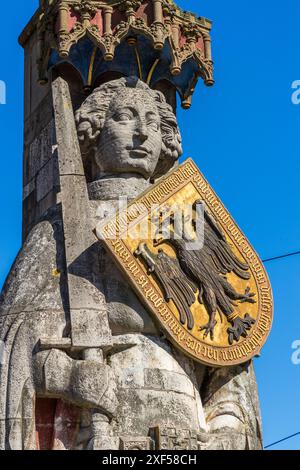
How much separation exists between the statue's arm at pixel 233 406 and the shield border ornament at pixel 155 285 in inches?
9.1

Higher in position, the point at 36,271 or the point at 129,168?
the point at 129,168

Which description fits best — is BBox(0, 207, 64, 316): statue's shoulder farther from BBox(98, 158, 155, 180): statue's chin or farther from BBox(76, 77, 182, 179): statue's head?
BBox(76, 77, 182, 179): statue's head

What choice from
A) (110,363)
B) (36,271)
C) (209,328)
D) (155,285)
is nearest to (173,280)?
(155,285)

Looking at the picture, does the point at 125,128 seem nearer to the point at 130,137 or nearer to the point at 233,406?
the point at 130,137

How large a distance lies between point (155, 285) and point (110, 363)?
82cm

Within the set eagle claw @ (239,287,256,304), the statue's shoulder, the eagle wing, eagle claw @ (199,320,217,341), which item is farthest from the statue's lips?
eagle claw @ (199,320,217,341)

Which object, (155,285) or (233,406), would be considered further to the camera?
(233,406)

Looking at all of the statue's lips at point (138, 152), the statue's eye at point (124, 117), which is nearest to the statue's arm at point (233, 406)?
the statue's lips at point (138, 152)

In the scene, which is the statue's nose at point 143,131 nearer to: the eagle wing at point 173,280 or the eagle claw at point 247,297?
the eagle wing at point 173,280

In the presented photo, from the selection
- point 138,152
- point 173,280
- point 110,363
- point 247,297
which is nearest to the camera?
point 110,363

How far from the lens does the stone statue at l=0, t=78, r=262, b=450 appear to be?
37.0 feet

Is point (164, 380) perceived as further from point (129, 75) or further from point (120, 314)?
point (129, 75)

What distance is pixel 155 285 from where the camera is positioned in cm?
1197
